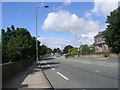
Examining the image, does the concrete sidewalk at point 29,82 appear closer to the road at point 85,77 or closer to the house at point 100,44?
the road at point 85,77

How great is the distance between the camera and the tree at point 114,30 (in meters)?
55.0

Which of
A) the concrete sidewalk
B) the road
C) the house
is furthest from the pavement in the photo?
the house

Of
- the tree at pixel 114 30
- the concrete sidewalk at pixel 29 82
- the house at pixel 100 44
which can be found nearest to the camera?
the concrete sidewalk at pixel 29 82

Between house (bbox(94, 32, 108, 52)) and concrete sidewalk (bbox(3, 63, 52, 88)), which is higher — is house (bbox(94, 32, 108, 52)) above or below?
above

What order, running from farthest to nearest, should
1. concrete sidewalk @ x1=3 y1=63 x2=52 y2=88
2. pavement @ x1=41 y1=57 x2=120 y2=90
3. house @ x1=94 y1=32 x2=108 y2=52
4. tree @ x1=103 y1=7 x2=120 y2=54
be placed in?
house @ x1=94 y1=32 x2=108 y2=52, tree @ x1=103 y1=7 x2=120 y2=54, concrete sidewalk @ x1=3 y1=63 x2=52 y2=88, pavement @ x1=41 y1=57 x2=120 y2=90

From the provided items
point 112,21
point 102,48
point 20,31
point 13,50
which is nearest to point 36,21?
point 20,31

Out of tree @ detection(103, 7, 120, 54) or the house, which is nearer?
tree @ detection(103, 7, 120, 54)

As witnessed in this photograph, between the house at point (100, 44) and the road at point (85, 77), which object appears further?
the house at point (100, 44)

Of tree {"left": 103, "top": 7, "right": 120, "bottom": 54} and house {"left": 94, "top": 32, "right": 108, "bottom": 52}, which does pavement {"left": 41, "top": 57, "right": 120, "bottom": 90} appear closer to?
tree {"left": 103, "top": 7, "right": 120, "bottom": 54}

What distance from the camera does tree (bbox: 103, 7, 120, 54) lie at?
2167 inches

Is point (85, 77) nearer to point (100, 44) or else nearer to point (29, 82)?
point (29, 82)

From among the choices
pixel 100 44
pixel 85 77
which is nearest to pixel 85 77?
pixel 85 77

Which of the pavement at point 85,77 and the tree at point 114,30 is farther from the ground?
the tree at point 114,30

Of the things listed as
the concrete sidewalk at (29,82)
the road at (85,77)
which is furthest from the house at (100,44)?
the concrete sidewalk at (29,82)
